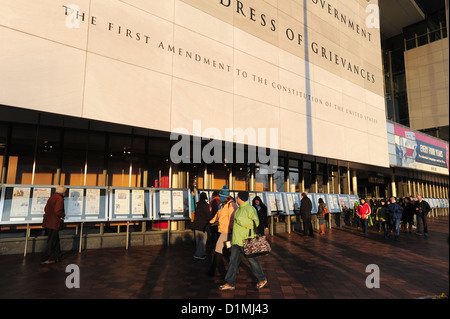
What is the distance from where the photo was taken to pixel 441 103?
100 feet

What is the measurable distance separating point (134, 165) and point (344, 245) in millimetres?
7551

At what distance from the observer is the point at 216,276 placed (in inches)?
219

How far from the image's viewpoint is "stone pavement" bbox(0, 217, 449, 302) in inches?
177

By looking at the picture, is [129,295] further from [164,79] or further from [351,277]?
[164,79]

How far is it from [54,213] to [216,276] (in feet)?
12.7

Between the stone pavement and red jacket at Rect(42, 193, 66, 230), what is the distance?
86 cm

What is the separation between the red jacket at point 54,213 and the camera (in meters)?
6.36

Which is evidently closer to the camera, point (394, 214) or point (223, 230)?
Result: point (223, 230)

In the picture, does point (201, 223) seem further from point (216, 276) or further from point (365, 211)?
point (365, 211)
